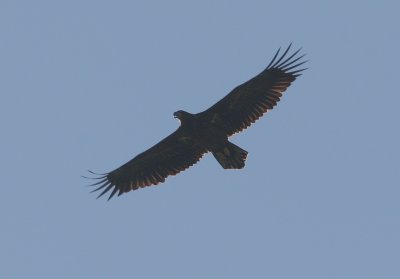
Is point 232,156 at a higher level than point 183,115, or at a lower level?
lower

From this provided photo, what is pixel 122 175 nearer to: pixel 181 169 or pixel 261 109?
pixel 181 169

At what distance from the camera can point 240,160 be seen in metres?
35.6

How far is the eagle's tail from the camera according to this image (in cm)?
3556

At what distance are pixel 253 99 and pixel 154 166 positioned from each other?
3.21m

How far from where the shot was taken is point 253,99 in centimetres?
3594

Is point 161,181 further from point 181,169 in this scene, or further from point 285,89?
point 285,89

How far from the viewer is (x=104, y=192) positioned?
122 feet

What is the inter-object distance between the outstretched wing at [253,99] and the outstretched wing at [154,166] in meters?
1.19

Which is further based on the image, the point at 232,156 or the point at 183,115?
the point at 183,115

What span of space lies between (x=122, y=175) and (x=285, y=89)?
474cm

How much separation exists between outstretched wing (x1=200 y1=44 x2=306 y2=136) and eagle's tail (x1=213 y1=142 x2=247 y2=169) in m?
0.48

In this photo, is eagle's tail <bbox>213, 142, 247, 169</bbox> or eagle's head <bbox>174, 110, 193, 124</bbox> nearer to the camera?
eagle's tail <bbox>213, 142, 247, 169</bbox>

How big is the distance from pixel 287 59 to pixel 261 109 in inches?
53.6

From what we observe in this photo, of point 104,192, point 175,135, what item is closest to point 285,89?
point 175,135
